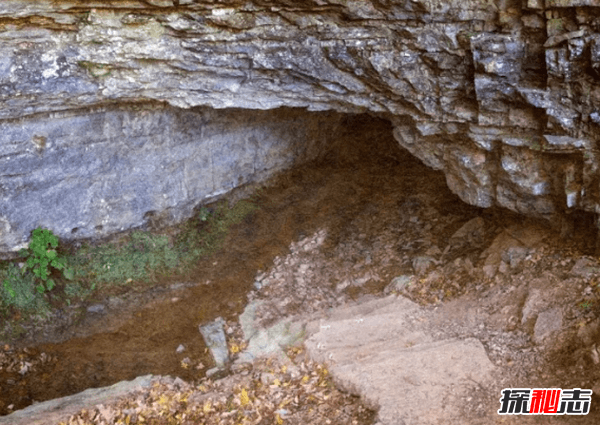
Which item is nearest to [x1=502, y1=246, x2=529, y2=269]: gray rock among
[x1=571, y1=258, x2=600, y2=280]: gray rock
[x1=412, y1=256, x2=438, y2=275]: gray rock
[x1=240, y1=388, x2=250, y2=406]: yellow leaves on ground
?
[x1=571, y1=258, x2=600, y2=280]: gray rock

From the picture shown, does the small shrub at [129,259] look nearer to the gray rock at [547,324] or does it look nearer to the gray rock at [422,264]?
the gray rock at [422,264]

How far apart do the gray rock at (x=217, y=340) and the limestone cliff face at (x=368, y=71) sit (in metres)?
2.66

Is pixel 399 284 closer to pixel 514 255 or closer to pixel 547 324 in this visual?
pixel 514 255

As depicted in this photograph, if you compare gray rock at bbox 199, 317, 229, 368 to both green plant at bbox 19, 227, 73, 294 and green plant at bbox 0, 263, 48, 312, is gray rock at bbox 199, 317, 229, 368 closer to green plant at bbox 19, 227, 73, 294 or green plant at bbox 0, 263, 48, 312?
green plant at bbox 19, 227, 73, 294

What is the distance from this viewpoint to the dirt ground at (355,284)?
5625 millimetres

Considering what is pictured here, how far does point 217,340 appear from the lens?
699 cm

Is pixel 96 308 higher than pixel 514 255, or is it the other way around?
pixel 514 255

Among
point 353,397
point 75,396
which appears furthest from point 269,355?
point 75,396

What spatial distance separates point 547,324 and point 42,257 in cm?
588

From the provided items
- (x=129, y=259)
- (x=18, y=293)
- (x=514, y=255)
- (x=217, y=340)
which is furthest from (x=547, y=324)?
(x=18, y=293)

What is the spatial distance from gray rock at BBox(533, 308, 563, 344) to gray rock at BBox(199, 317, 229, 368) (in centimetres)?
330

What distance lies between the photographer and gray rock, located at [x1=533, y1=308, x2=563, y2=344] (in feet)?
18.1

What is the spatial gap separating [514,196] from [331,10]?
2869 mm

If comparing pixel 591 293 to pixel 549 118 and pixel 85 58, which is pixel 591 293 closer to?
pixel 549 118
